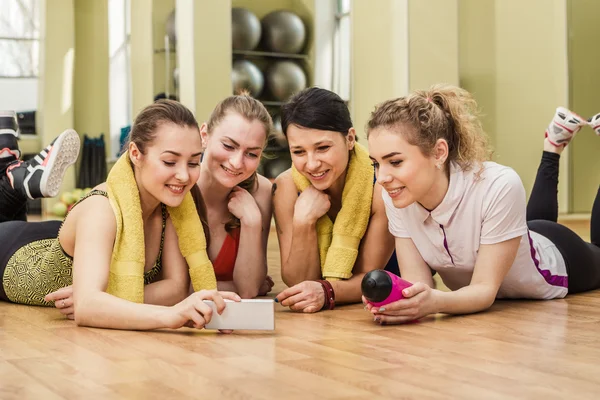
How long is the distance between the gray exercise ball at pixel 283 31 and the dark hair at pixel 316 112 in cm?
391

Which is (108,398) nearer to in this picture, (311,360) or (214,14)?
(311,360)

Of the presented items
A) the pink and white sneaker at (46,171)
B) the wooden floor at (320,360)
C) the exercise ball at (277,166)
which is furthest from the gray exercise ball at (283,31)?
the wooden floor at (320,360)

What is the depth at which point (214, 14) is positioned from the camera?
18.7 feet

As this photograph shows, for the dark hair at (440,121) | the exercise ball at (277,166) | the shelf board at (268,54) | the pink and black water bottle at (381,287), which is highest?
the shelf board at (268,54)

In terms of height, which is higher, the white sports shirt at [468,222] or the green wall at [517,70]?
the green wall at [517,70]

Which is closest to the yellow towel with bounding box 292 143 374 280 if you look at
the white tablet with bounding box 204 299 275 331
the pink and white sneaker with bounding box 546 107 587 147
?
the white tablet with bounding box 204 299 275 331

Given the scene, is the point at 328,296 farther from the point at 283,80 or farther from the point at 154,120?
the point at 283,80

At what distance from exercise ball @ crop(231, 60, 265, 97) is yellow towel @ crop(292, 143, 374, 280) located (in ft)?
11.7

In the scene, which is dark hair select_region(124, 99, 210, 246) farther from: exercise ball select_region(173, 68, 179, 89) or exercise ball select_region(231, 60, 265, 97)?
exercise ball select_region(173, 68, 179, 89)

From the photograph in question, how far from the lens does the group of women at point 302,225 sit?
1.90 meters

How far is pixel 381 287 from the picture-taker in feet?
5.76

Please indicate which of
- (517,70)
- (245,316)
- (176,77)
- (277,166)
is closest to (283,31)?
(176,77)

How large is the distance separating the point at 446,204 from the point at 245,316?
60 cm

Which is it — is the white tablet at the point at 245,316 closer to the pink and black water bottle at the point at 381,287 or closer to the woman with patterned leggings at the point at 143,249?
the woman with patterned leggings at the point at 143,249
